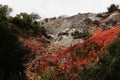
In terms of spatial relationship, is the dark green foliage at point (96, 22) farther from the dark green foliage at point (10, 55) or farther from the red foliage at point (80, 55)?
the dark green foliage at point (10, 55)

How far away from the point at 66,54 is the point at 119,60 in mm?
15831

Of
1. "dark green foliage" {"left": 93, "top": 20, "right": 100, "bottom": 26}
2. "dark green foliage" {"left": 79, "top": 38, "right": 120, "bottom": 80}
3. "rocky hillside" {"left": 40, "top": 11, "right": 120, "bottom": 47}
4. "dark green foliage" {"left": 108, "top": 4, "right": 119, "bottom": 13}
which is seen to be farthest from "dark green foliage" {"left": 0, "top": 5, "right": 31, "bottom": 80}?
"dark green foliage" {"left": 108, "top": 4, "right": 119, "bottom": 13}

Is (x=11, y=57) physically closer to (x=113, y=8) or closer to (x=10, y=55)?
(x=10, y=55)

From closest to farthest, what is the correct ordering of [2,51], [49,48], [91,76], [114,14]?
[2,51], [91,76], [49,48], [114,14]

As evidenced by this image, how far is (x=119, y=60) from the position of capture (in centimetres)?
1593

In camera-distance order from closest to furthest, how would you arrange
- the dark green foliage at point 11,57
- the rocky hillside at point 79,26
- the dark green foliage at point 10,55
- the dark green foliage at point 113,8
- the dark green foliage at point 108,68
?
the dark green foliage at point 11,57, the dark green foliage at point 10,55, the dark green foliage at point 108,68, the rocky hillside at point 79,26, the dark green foliage at point 113,8

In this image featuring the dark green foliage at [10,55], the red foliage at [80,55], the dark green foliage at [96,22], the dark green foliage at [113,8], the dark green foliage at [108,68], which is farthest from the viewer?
the dark green foliage at [113,8]

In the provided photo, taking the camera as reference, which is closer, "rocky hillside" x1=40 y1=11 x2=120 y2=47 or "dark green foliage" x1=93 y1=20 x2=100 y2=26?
"rocky hillside" x1=40 y1=11 x2=120 y2=47

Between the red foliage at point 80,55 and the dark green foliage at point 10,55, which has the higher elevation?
the dark green foliage at point 10,55

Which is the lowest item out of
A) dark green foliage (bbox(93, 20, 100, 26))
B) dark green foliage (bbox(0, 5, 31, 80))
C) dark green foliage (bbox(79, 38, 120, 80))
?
dark green foliage (bbox(93, 20, 100, 26))

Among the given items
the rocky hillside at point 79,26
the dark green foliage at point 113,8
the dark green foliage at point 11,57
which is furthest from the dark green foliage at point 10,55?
the dark green foliage at point 113,8

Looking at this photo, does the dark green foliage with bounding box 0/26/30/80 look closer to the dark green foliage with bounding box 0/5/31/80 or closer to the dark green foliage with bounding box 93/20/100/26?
the dark green foliage with bounding box 0/5/31/80

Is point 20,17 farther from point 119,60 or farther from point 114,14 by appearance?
point 119,60

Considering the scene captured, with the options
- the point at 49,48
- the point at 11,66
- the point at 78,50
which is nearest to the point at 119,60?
the point at 11,66
